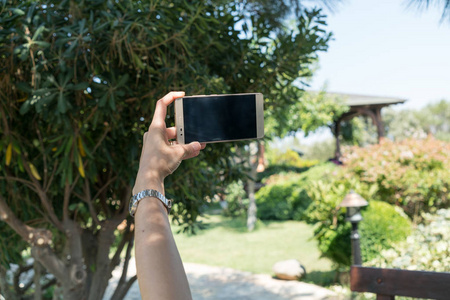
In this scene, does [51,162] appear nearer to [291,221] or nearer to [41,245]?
[41,245]

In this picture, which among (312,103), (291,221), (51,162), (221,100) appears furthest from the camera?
(312,103)

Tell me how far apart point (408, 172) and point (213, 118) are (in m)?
7.39

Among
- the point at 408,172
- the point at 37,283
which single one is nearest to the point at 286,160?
the point at 408,172

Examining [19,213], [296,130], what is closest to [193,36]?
[19,213]

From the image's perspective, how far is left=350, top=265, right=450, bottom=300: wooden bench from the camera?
1997 millimetres

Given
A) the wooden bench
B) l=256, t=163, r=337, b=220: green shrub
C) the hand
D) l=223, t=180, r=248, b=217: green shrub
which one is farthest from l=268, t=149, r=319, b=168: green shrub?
the hand

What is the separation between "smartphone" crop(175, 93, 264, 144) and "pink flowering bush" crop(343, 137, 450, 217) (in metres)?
7.14

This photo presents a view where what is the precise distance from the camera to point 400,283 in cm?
211

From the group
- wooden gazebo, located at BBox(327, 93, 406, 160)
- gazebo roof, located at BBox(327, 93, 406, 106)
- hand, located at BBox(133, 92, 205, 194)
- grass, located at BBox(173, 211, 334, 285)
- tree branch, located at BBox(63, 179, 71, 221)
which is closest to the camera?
hand, located at BBox(133, 92, 205, 194)

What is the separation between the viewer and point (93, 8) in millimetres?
2305

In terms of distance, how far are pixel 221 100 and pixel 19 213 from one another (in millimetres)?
2468

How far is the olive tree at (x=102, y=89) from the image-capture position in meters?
2.22

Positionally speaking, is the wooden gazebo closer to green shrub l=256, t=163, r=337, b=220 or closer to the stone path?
green shrub l=256, t=163, r=337, b=220

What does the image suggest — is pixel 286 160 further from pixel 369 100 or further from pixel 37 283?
pixel 37 283
